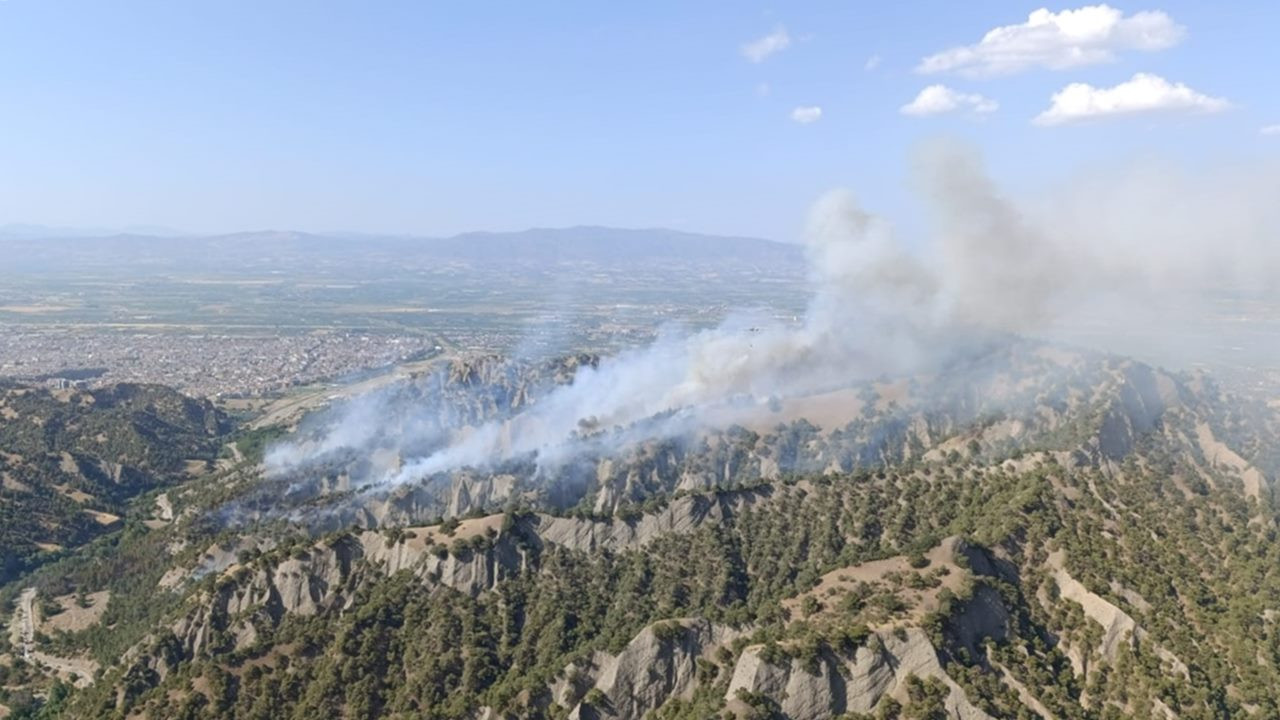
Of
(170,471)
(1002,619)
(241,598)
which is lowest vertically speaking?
(170,471)

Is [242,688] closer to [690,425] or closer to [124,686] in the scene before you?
[124,686]

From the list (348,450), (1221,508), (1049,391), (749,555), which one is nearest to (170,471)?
(348,450)

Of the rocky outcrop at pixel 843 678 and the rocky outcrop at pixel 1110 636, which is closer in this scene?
the rocky outcrop at pixel 843 678

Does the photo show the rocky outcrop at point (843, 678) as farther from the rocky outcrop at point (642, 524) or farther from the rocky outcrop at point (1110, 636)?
the rocky outcrop at point (642, 524)

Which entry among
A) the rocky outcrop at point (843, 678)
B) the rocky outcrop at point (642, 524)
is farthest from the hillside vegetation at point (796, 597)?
the rocky outcrop at point (642, 524)

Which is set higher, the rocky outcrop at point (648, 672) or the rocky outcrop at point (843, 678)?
the rocky outcrop at point (843, 678)

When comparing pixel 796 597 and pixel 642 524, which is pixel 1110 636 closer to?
pixel 796 597

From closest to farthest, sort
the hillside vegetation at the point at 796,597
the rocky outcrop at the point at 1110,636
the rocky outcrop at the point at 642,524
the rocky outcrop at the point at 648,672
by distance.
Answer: the hillside vegetation at the point at 796,597 < the rocky outcrop at the point at 648,672 < the rocky outcrop at the point at 1110,636 < the rocky outcrop at the point at 642,524

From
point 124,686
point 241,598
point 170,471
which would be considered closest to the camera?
point 124,686

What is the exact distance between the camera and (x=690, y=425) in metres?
136

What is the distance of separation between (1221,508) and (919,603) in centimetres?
4348

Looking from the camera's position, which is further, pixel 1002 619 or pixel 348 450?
pixel 348 450

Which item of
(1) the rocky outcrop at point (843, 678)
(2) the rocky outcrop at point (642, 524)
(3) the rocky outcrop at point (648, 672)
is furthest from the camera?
(2) the rocky outcrop at point (642, 524)

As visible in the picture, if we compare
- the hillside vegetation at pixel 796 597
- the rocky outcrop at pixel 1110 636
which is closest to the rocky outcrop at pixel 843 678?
the hillside vegetation at pixel 796 597
